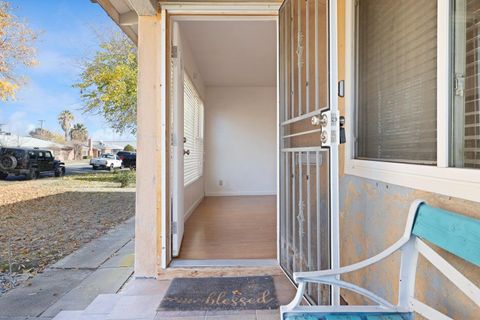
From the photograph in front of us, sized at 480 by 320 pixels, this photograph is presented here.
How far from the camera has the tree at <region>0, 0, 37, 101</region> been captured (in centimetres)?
864

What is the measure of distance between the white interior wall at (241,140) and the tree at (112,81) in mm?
3471

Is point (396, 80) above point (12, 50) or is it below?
below

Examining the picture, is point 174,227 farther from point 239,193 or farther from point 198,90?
point 239,193

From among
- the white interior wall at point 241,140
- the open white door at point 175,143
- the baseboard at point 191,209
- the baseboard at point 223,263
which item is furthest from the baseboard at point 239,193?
Answer: the baseboard at point 223,263

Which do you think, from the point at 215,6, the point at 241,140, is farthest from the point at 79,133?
the point at 215,6

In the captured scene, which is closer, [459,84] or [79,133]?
[459,84]

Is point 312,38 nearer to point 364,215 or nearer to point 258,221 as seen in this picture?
point 364,215

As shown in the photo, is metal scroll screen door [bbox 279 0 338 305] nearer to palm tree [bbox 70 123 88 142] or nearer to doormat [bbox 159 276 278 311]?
doormat [bbox 159 276 278 311]

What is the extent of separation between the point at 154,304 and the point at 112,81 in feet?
26.9

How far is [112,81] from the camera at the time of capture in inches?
353

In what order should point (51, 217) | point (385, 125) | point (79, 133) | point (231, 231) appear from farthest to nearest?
point (79, 133)
point (51, 217)
point (231, 231)
point (385, 125)

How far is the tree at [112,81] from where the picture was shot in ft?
29.4

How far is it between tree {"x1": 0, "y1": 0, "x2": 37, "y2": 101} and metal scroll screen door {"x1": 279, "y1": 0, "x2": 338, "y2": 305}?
9346 mm

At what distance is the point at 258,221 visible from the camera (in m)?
4.06
